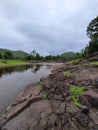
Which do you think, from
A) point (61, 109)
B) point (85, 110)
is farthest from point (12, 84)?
point (85, 110)

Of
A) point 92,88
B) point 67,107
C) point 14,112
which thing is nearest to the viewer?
point 67,107

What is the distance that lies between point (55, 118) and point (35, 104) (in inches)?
141

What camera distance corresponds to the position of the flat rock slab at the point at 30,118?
9312 mm

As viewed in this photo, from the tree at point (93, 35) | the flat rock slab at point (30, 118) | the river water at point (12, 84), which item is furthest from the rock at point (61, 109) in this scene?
the tree at point (93, 35)

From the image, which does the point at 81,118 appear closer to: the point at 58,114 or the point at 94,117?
the point at 94,117

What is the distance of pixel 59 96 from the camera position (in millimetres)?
12742

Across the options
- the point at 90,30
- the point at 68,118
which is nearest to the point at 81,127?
the point at 68,118

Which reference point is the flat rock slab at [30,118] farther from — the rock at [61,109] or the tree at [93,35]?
the tree at [93,35]

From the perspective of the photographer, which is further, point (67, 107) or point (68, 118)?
point (67, 107)

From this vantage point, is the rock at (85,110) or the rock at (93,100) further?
the rock at (93,100)

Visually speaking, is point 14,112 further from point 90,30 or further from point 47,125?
point 90,30

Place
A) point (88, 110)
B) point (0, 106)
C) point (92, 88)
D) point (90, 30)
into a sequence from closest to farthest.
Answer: point (88, 110) < point (92, 88) < point (0, 106) < point (90, 30)

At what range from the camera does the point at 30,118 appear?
1012 centimetres

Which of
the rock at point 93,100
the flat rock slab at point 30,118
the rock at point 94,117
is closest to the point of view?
the rock at point 94,117
